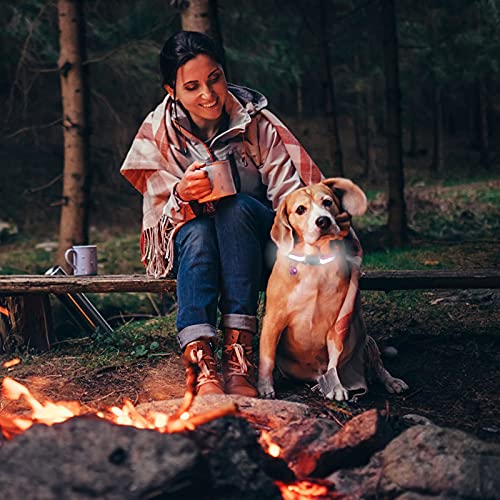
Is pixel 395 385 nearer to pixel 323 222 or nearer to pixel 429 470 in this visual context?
pixel 323 222

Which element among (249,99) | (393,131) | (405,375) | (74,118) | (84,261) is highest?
(74,118)

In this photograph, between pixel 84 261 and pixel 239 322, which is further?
pixel 84 261

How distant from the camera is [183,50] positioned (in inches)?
141

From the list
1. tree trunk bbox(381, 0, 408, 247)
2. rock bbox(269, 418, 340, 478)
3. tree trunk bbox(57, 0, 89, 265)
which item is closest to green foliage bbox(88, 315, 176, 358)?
rock bbox(269, 418, 340, 478)

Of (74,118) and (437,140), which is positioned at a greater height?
(437,140)

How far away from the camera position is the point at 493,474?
213cm

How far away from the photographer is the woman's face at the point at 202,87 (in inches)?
141

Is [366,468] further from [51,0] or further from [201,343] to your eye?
[51,0]

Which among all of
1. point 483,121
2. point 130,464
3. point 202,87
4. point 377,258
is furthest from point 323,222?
point 483,121

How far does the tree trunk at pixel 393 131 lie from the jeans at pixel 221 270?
19.9 feet

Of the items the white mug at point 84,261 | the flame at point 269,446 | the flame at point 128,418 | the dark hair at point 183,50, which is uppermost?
the dark hair at point 183,50

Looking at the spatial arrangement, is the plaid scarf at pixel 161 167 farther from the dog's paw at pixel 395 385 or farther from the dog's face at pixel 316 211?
the dog's paw at pixel 395 385

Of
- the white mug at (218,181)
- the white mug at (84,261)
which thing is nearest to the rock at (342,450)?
the white mug at (218,181)

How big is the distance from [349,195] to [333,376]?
34.0 inches
